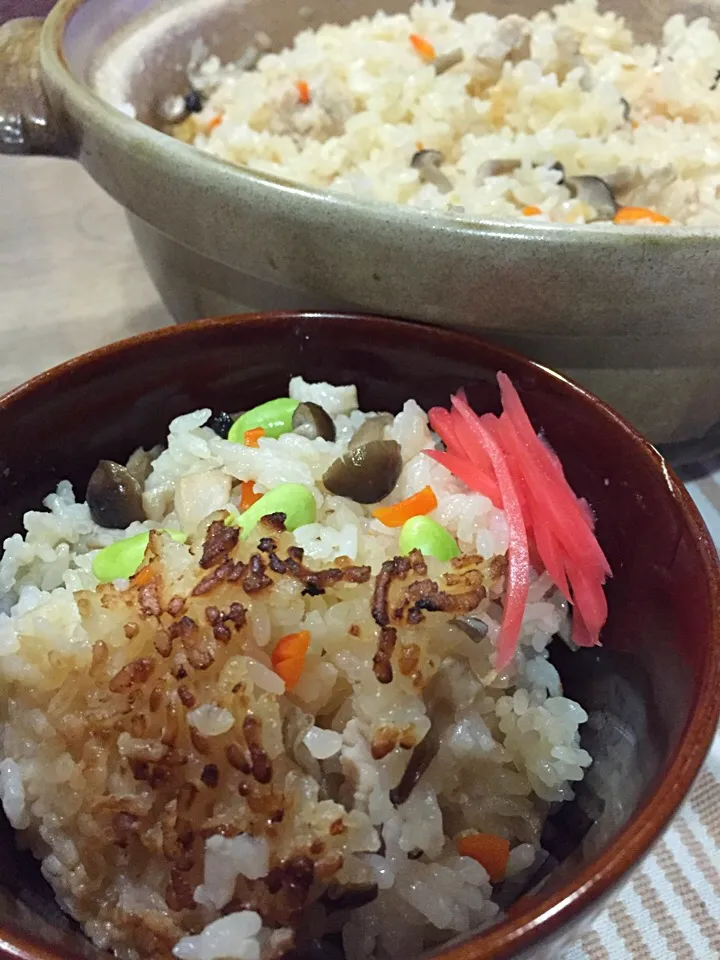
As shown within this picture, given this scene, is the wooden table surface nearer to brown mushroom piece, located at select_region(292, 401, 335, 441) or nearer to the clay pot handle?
the clay pot handle

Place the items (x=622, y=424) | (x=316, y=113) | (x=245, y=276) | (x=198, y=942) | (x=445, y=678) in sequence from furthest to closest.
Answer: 1. (x=316, y=113)
2. (x=245, y=276)
3. (x=622, y=424)
4. (x=445, y=678)
5. (x=198, y=942)

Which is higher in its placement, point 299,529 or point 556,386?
point 556,386

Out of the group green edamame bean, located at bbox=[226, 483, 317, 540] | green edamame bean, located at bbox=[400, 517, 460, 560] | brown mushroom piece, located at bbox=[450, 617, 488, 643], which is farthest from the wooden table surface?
brown mushroom piece, located at bbox=[450, 617, 488, 643]

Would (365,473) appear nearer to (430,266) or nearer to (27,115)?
(430,266)

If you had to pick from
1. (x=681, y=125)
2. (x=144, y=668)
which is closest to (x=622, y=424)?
(x=144, y=668)

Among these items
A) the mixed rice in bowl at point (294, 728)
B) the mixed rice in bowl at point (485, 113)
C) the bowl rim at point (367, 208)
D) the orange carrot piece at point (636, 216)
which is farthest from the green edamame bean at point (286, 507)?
the orange carrot piece at point (636, 216)

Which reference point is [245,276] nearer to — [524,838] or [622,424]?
[622,424]

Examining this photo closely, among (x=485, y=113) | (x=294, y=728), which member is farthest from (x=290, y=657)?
(x=485, y=113)
